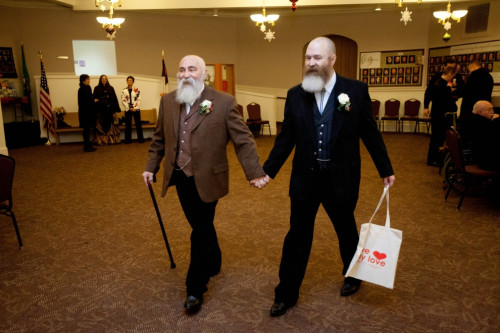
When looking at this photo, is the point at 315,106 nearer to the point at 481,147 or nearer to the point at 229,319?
the point at 229,319

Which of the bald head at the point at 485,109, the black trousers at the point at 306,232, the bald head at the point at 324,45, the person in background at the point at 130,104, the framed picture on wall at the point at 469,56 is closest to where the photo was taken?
the bald head at the point at 324,45

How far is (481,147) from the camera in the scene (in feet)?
15.6

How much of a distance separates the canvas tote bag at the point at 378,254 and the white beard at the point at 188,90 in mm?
1301

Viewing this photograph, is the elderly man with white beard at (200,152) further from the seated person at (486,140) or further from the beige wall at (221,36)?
the beige wall at (221,36)

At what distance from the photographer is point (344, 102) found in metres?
2.38

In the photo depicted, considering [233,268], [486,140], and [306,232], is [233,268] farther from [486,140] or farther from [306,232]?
[486,140]

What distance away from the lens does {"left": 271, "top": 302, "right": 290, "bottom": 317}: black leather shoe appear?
2668mm

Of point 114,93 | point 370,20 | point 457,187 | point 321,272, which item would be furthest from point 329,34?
point 321,272

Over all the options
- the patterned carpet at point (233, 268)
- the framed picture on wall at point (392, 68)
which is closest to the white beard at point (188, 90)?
the patterned carpet at point (233, 268)

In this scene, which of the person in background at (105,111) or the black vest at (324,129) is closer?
the black vest at (324,129)

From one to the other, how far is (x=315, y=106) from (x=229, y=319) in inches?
55.9

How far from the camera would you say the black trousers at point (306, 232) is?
2572mm

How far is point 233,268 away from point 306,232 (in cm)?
99

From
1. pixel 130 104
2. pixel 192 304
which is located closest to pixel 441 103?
pixel 192 304
